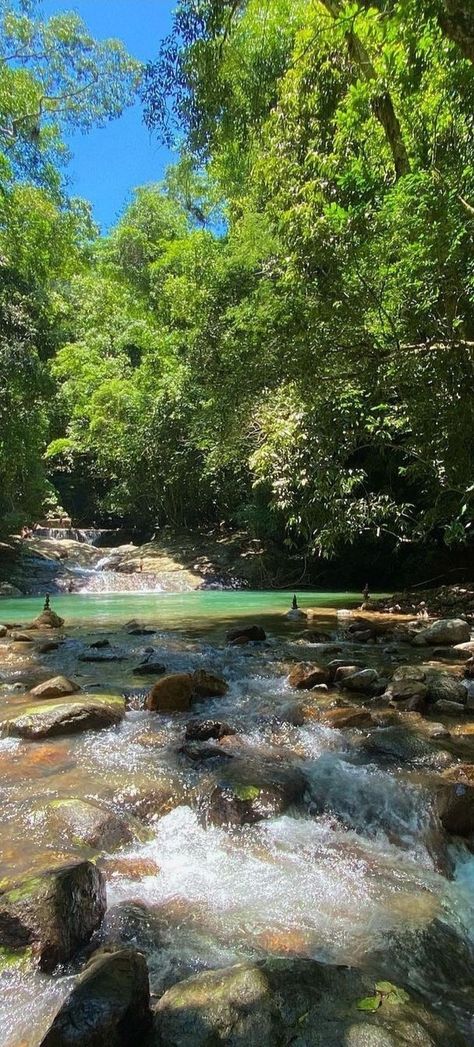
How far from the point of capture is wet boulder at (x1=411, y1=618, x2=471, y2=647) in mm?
9664

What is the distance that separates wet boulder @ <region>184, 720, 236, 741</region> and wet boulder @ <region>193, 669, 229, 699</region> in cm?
121

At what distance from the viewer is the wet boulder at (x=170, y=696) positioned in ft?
19.8

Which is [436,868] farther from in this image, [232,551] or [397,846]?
[232,551]

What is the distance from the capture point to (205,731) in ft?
17.1

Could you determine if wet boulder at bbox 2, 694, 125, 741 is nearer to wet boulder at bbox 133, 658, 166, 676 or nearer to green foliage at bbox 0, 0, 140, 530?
wet boulder at bbox 133, 658, 166, 676

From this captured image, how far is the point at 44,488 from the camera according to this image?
22094 millimetres

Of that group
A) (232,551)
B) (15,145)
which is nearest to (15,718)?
(15,145)

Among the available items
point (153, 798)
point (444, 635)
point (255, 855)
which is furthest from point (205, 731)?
point (444, 635)

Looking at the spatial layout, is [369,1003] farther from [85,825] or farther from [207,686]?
[207,686]

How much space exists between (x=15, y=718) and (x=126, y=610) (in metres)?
9.91

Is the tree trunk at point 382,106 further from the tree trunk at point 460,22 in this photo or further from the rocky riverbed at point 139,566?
the rocky riverbed at point 139,566

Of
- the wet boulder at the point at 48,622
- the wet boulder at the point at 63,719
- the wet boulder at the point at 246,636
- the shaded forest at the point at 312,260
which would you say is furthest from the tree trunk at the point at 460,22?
the wet boulder at the point at 48,622

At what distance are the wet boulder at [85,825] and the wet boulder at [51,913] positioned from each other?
697mm

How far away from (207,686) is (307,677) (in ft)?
3.87
